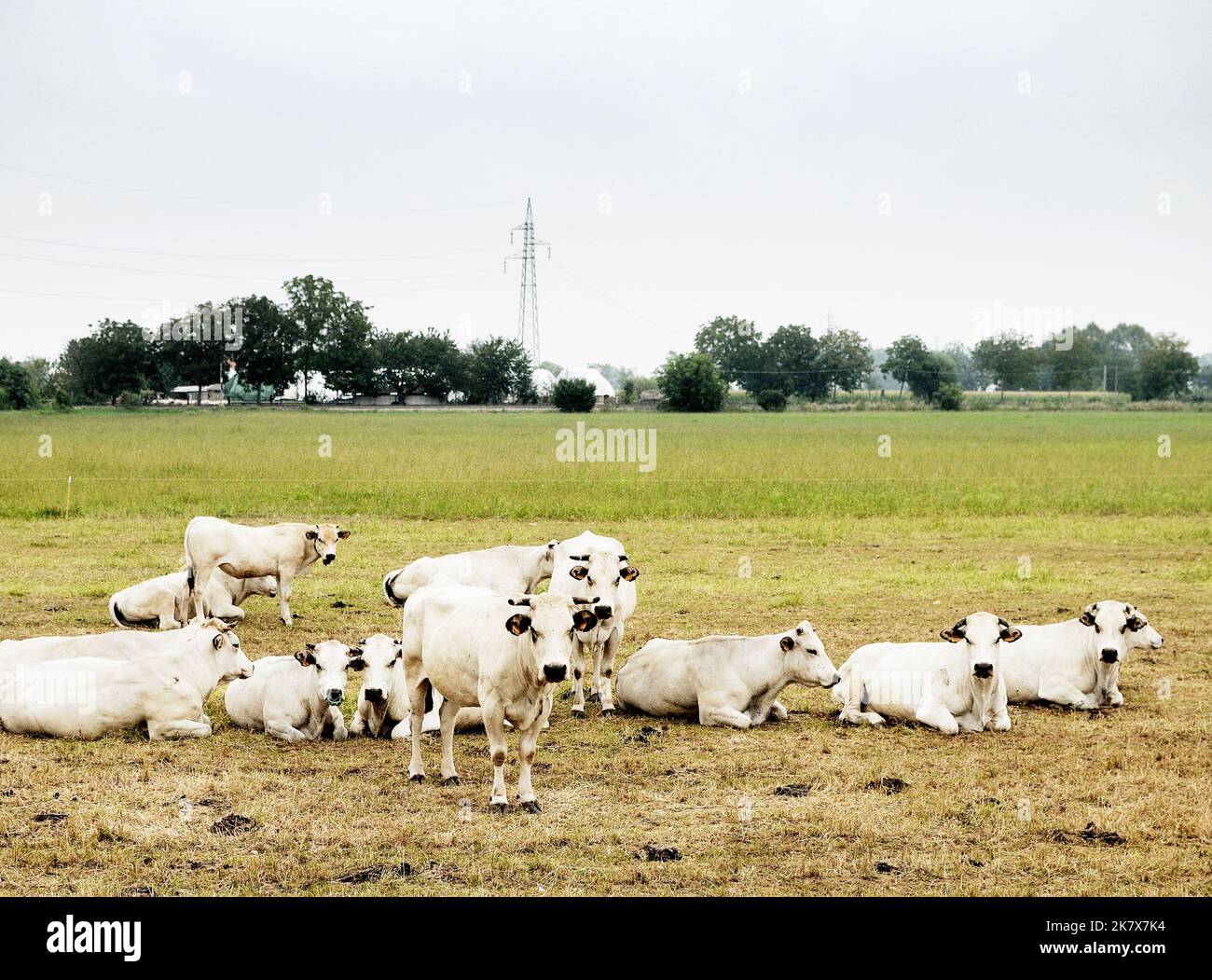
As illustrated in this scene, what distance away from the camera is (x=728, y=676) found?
1116 cm

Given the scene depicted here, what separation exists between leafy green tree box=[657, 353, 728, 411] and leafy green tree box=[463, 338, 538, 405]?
16745mm

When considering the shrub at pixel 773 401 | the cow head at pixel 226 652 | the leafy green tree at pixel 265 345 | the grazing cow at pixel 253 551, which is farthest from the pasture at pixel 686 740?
the leafy green tree at pixel 265 345

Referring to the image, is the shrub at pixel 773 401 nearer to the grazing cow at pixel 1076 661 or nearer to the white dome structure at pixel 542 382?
the white dome structure at pixel 542 382

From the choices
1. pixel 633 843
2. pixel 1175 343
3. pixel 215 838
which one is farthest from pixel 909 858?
pixel 1175 343

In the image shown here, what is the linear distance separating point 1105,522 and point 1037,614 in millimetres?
11509

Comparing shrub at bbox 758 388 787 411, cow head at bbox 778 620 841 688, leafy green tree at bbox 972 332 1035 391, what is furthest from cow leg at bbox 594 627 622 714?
leafy green tree at bbox 972 332 1035 391

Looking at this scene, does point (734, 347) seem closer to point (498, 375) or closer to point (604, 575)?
point (498, 375)

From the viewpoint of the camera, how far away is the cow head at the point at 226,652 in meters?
11.2

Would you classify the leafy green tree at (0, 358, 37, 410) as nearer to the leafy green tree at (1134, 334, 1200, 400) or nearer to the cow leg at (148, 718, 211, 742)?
the cow leg at (148, 718, 211, 742)

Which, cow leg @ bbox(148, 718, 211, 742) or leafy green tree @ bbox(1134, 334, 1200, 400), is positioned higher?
leafy green tree @ bbox(1134, 334, 1200, 400)

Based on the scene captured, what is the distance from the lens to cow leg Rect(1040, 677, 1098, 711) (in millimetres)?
11734

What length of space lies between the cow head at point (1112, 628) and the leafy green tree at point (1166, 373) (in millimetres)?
138915

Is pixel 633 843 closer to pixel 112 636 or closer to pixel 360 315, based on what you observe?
pixel 112 636

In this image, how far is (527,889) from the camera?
714 cm
